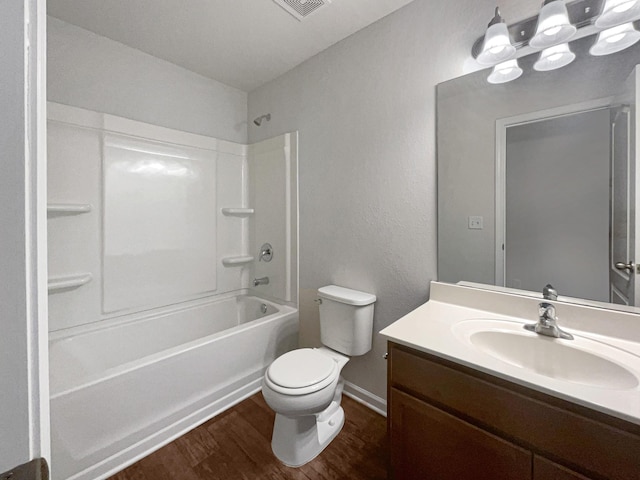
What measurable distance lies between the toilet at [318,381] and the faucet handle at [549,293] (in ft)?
2.77

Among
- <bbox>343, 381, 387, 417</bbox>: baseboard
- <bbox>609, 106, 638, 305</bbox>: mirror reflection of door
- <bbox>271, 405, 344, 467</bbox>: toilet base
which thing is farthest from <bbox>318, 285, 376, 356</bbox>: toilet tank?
<bbox>609, 106, 638, 305</bbox>: mirror reflection of door

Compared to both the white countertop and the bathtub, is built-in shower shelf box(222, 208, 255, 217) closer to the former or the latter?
the bathtub

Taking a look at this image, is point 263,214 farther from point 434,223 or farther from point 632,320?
point 632,320

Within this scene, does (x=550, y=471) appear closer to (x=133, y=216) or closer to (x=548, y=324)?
(x=548, y=324)

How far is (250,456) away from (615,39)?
2462mm

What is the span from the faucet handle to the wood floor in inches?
41.4


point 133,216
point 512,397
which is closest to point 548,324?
point 512,397

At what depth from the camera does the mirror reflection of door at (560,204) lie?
111 centimetres

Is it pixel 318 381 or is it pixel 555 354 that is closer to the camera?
pixel 555 354

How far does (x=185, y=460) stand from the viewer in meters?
1.42

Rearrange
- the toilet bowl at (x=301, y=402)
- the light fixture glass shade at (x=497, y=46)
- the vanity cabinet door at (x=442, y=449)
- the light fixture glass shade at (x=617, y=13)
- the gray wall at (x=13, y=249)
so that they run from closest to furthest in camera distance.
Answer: the gray wall at (x=13, y=249), the vanity cabinet door at (x=442, y=449), the light fixture glass shade at (x=617, y=13), the light fixture glass shade at (x=497, y=46), the toilet bowl at (x=301, y=402)

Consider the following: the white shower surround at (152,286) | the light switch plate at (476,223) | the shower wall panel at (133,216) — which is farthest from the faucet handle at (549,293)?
the shower wall panel at (133,216)

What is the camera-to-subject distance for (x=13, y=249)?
1.06 ft

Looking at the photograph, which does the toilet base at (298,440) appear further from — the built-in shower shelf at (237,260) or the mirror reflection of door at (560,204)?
the built-in shower shelf at (237,260)
